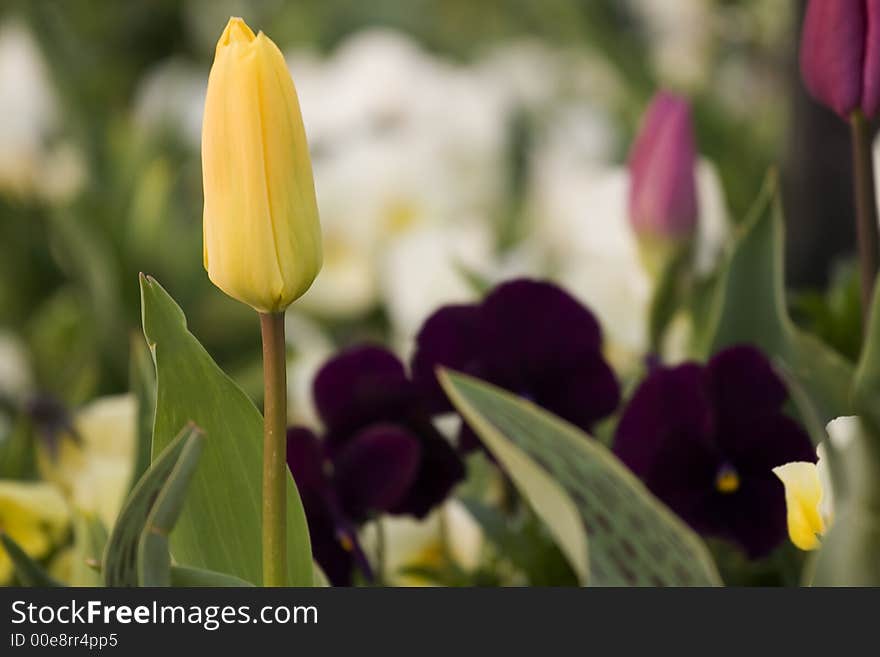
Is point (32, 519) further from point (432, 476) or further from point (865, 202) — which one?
point (865, 202)

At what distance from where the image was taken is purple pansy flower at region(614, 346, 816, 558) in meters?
0.43

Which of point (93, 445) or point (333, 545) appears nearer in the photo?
point (333, 545)

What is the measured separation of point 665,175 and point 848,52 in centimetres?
18

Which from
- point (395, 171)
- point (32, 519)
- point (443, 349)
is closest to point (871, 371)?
point (443, 349)

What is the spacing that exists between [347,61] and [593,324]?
2.69 feet

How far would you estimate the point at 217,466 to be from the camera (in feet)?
1.26

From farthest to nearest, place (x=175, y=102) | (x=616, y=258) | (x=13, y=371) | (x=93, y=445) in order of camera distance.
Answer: (x=175, y=102) → (x=13, y=371) → (x=616, y=258) → (x=93, y=445)

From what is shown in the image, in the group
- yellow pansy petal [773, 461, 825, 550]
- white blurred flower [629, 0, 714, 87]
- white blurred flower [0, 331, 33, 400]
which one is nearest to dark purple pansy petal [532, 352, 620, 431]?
yellow pansy petal [773, 461, 825, 550]

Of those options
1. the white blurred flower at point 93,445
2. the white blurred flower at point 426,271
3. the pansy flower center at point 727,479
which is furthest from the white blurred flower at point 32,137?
the pansy flower center at point 727,479

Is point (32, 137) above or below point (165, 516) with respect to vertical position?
above

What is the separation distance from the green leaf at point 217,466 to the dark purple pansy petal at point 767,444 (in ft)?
0.50

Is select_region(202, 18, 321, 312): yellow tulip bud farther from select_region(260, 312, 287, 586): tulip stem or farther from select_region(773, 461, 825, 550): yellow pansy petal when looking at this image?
select_region(773, 461, 825, 550): yellow pansy petal

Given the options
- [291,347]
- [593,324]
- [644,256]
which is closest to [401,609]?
[593,324]

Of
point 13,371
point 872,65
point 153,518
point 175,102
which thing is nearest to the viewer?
point 153,518
